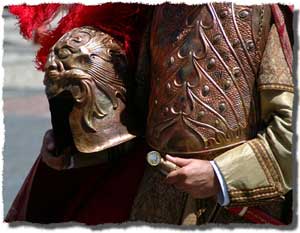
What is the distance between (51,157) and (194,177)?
47 cm

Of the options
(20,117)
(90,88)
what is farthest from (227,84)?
(20,117)

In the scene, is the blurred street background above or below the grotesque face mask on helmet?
below

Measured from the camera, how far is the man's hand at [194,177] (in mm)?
1991

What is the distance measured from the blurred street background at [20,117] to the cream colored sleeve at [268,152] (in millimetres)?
1691

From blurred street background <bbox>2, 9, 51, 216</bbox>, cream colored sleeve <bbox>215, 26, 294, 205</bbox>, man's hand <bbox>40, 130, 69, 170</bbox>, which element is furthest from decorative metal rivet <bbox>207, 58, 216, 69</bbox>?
blurred street background <bbox>2, 9, 51, 216</bbox>

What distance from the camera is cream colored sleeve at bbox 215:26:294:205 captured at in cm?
198

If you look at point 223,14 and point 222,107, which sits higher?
point 223,14

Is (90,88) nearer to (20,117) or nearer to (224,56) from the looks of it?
(224,56)

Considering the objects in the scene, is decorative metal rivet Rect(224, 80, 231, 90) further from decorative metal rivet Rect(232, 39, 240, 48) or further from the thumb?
the thumb

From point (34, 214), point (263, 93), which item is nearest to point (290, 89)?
point (263, 93)

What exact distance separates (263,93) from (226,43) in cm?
14

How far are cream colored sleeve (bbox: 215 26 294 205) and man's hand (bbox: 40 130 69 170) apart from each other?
48cm

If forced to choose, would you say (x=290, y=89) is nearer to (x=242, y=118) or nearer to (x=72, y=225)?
(x=242, y=118)

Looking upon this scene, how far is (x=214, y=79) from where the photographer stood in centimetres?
200
